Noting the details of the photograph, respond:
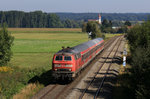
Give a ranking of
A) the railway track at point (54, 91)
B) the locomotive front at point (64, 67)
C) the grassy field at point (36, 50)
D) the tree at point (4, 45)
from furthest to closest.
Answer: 1. the grassy field at point (36, 50)
2. the tree at point (4, 45)
3. the locomotive front at point (64, 67)
4. the railway track at point (54, 91)

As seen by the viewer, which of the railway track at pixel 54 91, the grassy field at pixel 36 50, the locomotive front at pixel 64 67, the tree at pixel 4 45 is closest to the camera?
the railway track at pixel 54 91

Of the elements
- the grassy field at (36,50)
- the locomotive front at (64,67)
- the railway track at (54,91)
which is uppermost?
the locomotive front at (64,67)

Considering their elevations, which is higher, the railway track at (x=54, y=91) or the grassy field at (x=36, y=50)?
the railway track at (x=54, y=91)

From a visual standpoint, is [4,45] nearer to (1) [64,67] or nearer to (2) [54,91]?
(1) [64,67]

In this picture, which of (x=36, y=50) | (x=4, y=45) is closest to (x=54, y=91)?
(x=4, y=45)

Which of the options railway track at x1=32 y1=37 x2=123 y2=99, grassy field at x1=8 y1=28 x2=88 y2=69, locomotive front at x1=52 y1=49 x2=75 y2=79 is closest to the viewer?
railway track at x1=32 y1=37 x2=123 y2=99

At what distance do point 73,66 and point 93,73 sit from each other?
727cm

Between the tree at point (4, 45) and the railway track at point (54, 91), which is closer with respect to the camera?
the railway track at point (54, 91)

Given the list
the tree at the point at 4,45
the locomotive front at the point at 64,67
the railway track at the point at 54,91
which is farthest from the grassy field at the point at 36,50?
the locomotive front at the point at 64,67

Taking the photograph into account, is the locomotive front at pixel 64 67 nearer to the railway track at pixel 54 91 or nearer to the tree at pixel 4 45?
the railway track at pixel 54 91

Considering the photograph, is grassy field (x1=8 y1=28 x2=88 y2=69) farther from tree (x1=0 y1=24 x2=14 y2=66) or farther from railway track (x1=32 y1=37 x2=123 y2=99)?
railway track (x1=32 y1=37 x2=123 y2=99)

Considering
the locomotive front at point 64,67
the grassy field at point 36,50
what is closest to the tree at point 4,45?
the grassy field at point 36,50

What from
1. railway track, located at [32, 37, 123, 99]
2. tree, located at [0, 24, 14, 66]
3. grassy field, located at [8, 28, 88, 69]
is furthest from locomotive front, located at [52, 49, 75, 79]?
tree, located at [0, 24, 14, 66]

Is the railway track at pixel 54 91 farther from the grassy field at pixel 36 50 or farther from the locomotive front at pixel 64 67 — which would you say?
the grassy field at pixel 36 50
